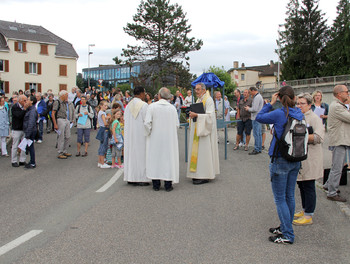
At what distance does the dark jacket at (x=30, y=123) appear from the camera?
1085 centimetres

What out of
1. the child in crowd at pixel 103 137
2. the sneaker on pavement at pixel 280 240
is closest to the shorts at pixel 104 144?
the child in crowd at pixel 103 137

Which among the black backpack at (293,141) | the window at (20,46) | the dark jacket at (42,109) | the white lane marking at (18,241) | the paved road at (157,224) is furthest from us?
the window at (20,46)

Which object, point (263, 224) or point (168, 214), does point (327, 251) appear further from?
point (168, 214)

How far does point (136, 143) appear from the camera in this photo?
8547mm

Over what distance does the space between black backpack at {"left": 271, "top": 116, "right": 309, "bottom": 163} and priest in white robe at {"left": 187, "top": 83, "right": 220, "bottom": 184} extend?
3851 millimetres

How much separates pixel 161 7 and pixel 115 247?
43.9m

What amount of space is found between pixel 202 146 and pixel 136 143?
1.49 metres

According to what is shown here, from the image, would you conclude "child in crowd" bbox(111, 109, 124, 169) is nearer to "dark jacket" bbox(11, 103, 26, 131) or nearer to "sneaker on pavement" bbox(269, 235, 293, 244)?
"dark jacket" bbox(11, 103, 26, 131)

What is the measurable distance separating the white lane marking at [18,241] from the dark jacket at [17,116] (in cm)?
655

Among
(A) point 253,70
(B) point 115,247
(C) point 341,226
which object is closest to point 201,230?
(B) point 115,247

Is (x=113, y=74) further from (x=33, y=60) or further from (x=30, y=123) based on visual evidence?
(x=30, y=123)

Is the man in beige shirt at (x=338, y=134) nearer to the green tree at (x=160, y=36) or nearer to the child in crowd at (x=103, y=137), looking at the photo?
the child in crowd at (x=103, y=137)

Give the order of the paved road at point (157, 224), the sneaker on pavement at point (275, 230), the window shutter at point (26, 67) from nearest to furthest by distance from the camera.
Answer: the paved road at point (157, 224) → the sneaker on pavement at point (275, 230) → the window shutter at point (26, 67)

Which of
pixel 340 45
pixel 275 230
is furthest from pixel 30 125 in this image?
pixel 340 45
